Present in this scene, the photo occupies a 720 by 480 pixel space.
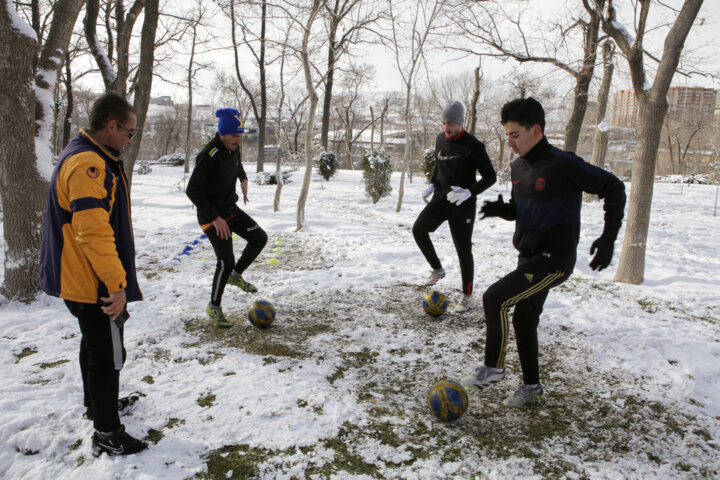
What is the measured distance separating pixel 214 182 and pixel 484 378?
2.85 metres

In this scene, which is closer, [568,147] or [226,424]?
[226,424]

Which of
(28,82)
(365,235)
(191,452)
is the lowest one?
(191,452)

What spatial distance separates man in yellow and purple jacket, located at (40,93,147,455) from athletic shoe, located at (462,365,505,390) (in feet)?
6.64

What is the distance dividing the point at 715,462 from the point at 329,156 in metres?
23.5

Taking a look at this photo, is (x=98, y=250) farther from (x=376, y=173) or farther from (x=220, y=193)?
(x=376, y=173)

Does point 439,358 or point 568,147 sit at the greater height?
point 568,147

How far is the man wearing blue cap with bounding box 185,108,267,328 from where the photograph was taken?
3.87 meters

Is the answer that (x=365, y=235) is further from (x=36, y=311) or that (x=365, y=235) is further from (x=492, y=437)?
(x=492, y=437)

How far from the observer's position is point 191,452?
2.35m

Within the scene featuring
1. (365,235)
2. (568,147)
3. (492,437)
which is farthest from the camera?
(568,147)

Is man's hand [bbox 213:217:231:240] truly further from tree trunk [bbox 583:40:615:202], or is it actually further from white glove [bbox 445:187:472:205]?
tree trunk [bbox 583:40:615:202]

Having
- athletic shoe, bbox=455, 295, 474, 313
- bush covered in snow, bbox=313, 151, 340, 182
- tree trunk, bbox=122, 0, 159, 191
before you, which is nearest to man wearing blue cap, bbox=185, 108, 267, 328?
athletic shoe, bbox=455, 295, 474, 313

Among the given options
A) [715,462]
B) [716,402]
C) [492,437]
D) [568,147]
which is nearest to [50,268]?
[492,437]

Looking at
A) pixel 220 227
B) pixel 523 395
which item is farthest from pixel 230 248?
pixel 523 395
